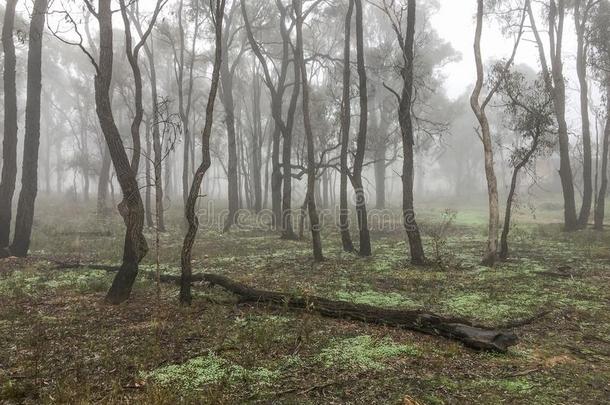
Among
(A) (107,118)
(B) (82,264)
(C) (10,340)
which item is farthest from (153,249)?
(C) (10,340)

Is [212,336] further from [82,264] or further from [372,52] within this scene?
[372,52]

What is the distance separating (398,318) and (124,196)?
240 inches

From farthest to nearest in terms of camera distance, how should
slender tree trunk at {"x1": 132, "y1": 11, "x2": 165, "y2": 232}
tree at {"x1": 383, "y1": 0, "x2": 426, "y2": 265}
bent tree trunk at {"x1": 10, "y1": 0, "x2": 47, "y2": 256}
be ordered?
bent tree trunk at {"x1": 10, "y1": 0, "x2": 47, "y2": 256} < tree at {"x1": 383, "y1": 0, "x2": 426, "y2": 265} < slender tree trunk at {"x1": 132, "y1": 11, "x2": 165, "y2": 232}

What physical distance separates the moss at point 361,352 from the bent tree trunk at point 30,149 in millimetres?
11904

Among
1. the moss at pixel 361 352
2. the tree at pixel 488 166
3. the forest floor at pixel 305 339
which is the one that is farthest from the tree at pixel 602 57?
the moss at pixel 361 352

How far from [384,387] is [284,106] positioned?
36.0 m

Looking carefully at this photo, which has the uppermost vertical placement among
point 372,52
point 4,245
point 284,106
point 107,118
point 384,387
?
point 372,52

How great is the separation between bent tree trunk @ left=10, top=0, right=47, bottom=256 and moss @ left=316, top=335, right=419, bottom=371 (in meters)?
11.9

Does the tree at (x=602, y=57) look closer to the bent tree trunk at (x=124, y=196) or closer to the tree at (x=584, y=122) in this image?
the tree at (x=584, y=122)

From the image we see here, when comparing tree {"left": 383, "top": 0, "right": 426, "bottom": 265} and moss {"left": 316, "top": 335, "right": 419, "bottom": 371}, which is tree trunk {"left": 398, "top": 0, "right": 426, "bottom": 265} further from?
moss {"left": 316, "top": 335, "right": 419, "bottom": 371}

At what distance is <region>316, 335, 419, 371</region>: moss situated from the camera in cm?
654

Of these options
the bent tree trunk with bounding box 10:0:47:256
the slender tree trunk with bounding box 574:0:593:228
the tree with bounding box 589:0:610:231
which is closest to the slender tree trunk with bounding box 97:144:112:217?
the bent tree trunk with bounding box 10:0:47:256

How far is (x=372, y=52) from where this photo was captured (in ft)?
112

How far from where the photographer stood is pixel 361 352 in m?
6.98
